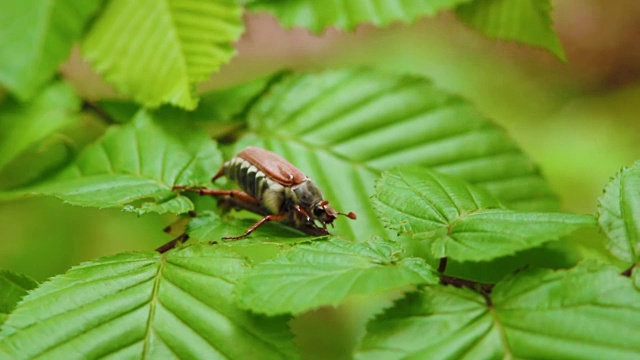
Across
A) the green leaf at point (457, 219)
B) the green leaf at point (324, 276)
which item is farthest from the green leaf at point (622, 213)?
the green leaf at point (324, 276)

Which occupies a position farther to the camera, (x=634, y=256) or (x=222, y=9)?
(x=222, y=9)

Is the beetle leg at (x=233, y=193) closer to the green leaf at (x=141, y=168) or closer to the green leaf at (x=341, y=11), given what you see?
the green leaf at (x=141, y=168)

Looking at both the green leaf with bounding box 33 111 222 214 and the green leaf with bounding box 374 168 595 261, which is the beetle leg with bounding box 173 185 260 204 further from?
the green leaf with bounding box 374 168 595 261

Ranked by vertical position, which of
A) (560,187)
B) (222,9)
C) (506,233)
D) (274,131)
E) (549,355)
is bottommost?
(560,187)

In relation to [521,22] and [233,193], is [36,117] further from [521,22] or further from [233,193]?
[521,22]

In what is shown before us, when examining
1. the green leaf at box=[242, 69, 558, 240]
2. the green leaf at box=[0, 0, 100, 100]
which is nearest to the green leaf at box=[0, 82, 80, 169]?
the green leaf at box=[0, 0, 100, 100]

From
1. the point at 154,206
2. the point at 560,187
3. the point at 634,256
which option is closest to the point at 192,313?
the point at 154,206

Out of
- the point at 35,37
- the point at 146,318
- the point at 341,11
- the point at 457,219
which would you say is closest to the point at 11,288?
the point at 146,318

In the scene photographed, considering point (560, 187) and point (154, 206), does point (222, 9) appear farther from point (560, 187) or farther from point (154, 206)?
point (560, 187)
